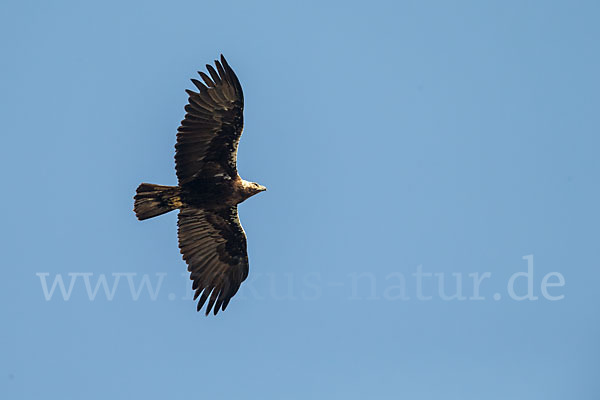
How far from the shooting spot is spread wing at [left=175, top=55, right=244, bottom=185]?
838 inches

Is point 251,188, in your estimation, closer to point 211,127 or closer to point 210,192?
point 210,192

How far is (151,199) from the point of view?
21.8 meters

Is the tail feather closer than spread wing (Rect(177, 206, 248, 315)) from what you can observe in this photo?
Yes

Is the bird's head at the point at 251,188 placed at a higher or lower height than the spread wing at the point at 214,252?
higher

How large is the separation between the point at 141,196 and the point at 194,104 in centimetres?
210

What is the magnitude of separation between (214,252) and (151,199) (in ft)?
6.80

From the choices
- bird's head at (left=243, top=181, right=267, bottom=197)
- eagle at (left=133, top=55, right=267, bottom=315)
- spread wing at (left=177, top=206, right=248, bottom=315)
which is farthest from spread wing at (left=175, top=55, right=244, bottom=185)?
spread wing at (left=177, top=206, right=248, bottom=315)

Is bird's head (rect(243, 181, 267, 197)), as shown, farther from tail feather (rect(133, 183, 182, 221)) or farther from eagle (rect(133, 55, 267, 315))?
tail feather (rect(133, 183, 182, 221))

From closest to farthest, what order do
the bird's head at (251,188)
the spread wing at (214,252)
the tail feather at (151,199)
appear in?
the tail feather at (151,199) < the bird's head at (251,188) < the spread wing at (214,252)

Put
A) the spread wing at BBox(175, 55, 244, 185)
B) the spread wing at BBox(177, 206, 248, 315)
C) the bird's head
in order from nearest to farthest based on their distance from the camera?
the spread wing at BBox(175, 55, 244, 185) → the bird's head → the spread wing at BBox(177, 206, 248, 315)

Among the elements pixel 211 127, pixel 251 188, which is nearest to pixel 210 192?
pixel 251 188

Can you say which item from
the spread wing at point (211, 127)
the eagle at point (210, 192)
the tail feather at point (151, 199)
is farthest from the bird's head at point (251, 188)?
the tail feather at point (151, 199)

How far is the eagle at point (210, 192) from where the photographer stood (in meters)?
21.4

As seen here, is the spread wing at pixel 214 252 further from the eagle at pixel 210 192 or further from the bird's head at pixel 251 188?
the bird's head at pixel 251 188
